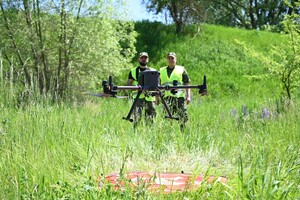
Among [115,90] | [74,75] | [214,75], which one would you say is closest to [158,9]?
[214,75]

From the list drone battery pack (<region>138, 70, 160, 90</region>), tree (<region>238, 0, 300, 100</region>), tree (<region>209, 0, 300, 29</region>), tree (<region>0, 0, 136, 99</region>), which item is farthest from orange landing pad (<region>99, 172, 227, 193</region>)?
tree (<region>209, 0, 300, 29</region>)

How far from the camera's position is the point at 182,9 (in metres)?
24.6

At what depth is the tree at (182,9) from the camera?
79.5 ft

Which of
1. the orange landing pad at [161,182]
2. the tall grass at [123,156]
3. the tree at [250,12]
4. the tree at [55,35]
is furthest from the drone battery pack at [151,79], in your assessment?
the tree at [250,12]

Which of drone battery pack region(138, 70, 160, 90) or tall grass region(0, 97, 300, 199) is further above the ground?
drone battery pack region(138, 70, 160, 90)

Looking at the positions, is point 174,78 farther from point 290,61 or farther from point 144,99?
point 290,61

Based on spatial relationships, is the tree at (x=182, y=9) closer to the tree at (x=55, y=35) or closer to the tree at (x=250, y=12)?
the tree at (x=55, y=35)

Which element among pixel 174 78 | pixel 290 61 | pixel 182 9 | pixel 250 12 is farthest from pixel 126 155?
pixel 250 12

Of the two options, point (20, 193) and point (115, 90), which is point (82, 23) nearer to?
point (115, 90)

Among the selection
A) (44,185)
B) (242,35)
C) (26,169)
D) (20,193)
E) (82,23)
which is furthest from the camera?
(242,35)

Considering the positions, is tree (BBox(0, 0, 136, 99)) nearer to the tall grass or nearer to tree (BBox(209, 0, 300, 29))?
the tall grass

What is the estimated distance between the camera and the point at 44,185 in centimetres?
428

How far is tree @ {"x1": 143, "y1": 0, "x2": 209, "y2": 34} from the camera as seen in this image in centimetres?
2423

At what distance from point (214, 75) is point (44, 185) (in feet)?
59.2
